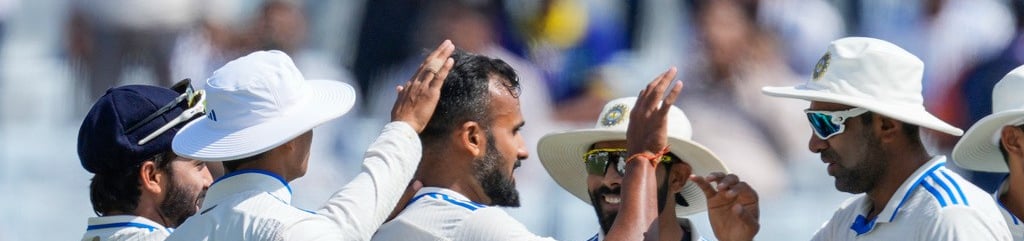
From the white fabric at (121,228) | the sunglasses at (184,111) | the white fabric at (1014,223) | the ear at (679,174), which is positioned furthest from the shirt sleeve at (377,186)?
the white fabric at (1014,223)

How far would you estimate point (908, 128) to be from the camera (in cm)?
478

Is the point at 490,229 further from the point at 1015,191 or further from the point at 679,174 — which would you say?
the point at 1015,191

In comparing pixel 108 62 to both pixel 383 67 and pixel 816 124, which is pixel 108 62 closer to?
pixel 383 67

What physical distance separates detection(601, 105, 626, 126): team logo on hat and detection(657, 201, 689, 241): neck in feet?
1.00

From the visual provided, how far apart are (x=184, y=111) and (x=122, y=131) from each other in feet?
0.59

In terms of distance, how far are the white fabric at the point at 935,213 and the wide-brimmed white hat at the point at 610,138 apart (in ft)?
2.83

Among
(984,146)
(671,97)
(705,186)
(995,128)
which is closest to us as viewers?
(671,97)

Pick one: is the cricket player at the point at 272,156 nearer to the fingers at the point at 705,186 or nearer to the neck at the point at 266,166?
the neck at the point at 266,166

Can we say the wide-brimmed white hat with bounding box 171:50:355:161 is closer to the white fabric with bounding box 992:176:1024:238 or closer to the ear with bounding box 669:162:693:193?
the ear with bounding box 669:162:693:193

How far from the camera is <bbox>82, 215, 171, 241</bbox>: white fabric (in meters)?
4.55

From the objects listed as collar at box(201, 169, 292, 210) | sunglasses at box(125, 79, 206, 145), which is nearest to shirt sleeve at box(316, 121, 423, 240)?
collar at box(201, 169, 292, 210)

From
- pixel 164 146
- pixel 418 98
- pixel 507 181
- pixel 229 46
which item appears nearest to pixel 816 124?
Result: pixel 507 181

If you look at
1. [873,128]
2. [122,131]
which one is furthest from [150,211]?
[873,128]

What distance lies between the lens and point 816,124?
484 centimetres
